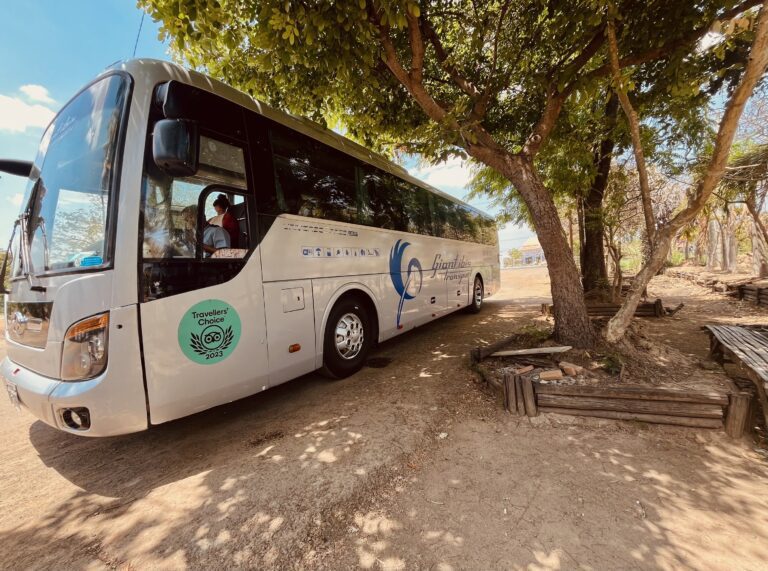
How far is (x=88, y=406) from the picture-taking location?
233 cm

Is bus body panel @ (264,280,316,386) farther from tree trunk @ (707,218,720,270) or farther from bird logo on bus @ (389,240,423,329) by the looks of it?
tree trunk @ (707,218,720,270)

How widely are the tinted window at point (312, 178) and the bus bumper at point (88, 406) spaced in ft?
7.17

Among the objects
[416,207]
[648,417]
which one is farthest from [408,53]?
[648,417]

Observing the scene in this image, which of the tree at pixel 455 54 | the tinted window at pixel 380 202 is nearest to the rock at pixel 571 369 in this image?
the tree at pixel 455 54

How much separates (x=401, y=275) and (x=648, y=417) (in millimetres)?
3619

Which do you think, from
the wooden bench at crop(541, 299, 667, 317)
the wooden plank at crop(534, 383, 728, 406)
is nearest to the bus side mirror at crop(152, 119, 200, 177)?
the wooden plank at crop(534, 383, 728, 406)

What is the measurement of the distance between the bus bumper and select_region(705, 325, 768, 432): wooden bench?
4.91 metres

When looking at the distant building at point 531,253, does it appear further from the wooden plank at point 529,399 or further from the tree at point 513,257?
the wooden plank at point 529,399

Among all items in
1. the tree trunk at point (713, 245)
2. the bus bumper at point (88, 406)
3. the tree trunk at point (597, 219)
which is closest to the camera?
the bus bumper at point (88, 406)

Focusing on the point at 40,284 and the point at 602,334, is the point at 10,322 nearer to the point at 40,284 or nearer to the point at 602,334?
the point at 40,284

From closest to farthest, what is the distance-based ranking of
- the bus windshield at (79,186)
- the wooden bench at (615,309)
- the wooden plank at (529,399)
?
the bus windshield at (79,186), the wooden plank at (529,399), the wooden bench at (615,309)

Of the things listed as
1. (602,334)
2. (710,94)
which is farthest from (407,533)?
(710,94)

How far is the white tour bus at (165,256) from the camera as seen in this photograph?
2.40 m

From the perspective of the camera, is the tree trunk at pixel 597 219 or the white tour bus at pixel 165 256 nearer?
the white tour bus at pixel 165 256
